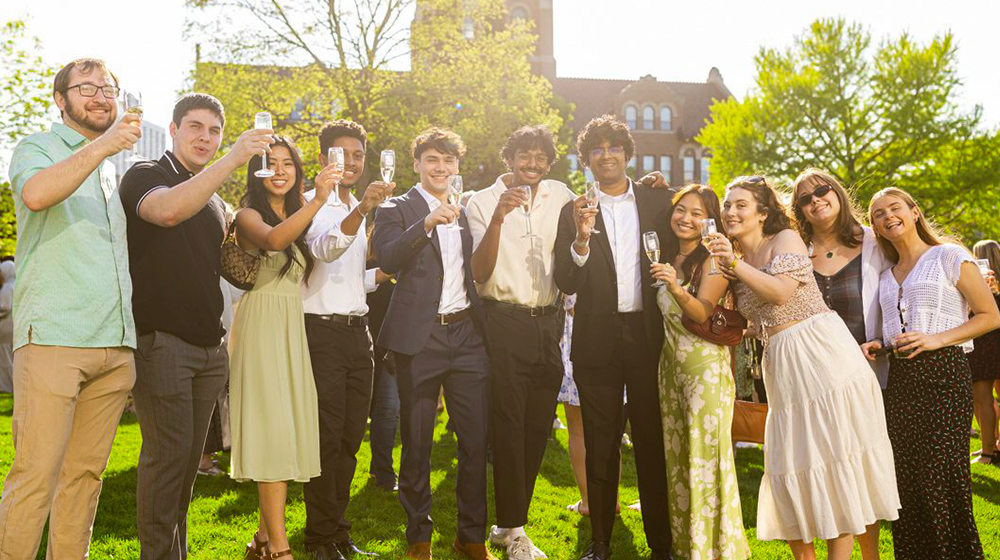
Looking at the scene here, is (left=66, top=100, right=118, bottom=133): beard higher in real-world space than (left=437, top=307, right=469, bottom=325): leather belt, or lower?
higher

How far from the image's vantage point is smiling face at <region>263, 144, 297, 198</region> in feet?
14.8

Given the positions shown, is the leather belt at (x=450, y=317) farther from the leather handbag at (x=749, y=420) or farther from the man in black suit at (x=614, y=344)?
the leather handbag at (x=749, y=420)

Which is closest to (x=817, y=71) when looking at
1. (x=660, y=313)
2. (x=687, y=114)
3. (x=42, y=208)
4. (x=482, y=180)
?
(x=482, y=180)

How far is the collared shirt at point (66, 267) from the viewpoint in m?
3.36

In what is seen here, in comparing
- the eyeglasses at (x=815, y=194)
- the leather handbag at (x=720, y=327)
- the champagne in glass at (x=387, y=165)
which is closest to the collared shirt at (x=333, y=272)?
the champagne in glass at (x=387, y=165)

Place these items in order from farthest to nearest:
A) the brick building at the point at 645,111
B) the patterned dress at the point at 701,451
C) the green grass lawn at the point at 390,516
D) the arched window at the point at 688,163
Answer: the arched window at the point at 688,163 → the brick building at the point at 645,111 → the green grass lawn at the point at 390,516 → the patterned dress at the point at 701,451

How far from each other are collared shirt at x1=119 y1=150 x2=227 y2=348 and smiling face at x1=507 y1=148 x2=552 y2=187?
2106 millimetres

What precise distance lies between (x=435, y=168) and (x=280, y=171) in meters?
1.03

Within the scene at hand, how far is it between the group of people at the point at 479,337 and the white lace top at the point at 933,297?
12 millimetres

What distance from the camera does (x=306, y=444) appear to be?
14.7 feet

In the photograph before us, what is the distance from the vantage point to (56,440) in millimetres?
3359

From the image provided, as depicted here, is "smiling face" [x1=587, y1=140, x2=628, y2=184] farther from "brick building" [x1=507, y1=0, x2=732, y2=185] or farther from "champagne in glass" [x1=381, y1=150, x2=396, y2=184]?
"brick building" [x1=507, y1=0, x2=732, y2=185]

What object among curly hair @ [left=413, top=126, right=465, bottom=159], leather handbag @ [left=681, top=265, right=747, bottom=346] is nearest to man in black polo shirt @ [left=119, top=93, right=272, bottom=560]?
curly hair @ [left=413, top=126, right=465, bottom=159]

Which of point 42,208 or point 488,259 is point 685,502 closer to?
point 488,259
